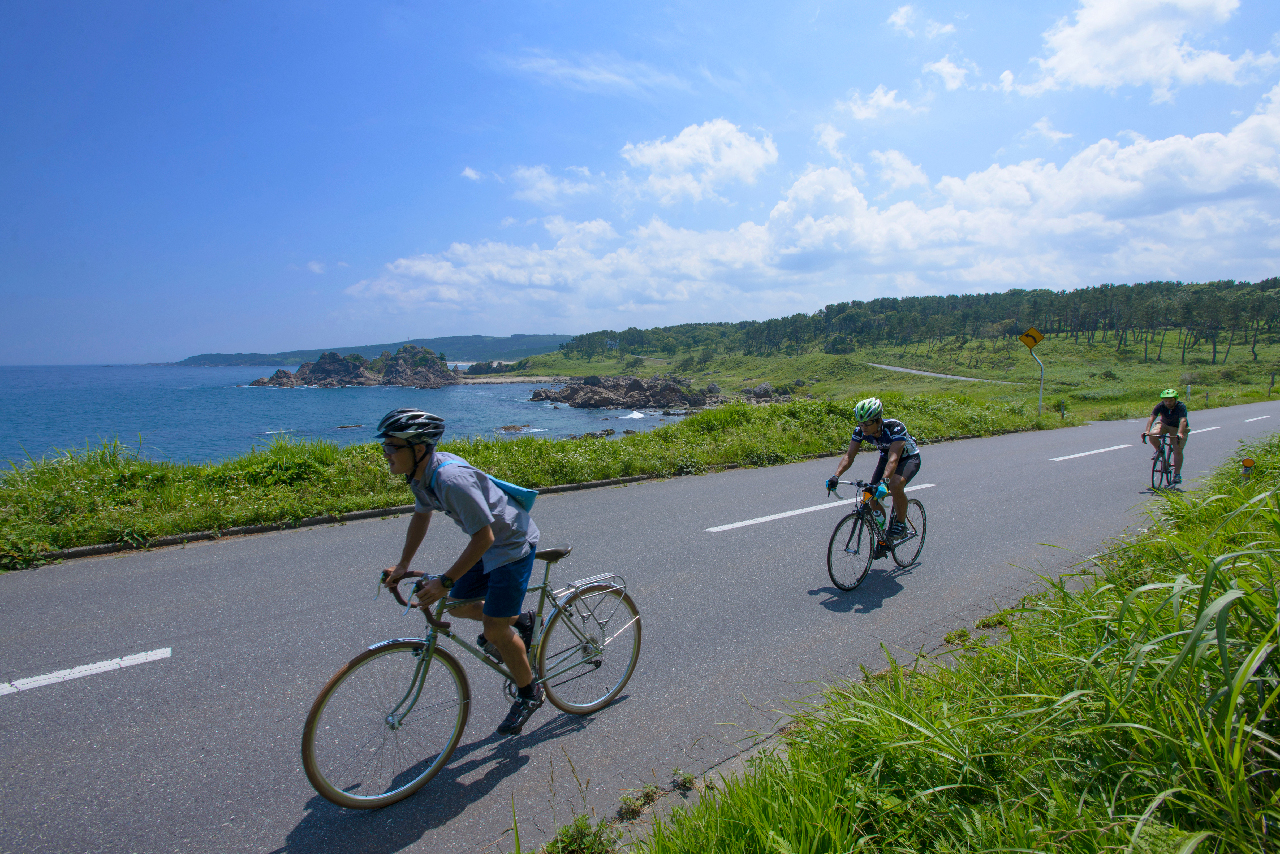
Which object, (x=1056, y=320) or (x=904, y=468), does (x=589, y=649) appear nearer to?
(x=904, y=468)

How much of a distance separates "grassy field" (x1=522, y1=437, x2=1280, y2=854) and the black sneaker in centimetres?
87

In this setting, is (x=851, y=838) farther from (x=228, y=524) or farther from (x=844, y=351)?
(x=844, y=351)

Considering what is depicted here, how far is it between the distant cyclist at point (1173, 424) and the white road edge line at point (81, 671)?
13.8m

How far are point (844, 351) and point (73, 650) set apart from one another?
134945 mm

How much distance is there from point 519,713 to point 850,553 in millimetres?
3704

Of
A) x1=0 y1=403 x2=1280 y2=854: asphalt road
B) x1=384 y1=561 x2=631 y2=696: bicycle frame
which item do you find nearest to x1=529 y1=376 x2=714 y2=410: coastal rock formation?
x1=0 y1=403 x2=1280 y2=854: asphalt road

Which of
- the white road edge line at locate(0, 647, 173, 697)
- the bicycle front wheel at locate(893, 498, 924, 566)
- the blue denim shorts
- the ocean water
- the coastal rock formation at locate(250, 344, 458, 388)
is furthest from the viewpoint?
the coastal rock formation at locate(250, 344, 458, 388)

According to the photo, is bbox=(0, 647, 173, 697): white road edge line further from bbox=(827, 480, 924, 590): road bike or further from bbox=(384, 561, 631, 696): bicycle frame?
bbox=(827, 480, 924, 590): road bike

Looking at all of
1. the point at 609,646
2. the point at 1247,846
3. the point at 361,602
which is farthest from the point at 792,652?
the point at 361,602

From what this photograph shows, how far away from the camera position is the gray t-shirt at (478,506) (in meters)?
3.10

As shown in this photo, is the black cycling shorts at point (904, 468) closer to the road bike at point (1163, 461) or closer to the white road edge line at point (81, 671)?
the white road edge line at point (81, 671)

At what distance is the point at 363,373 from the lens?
161125mm

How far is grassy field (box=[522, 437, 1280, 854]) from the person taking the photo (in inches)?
77.5

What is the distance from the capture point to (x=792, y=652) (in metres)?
4.64
